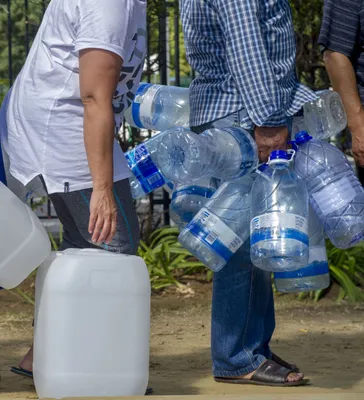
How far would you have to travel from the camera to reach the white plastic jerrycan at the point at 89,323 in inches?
151

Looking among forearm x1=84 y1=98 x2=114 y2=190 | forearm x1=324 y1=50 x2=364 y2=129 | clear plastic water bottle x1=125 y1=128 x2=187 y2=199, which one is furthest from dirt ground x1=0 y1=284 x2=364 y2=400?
forearm x1=324 y1=50 x2=364 y2=129

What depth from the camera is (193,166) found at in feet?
14.0

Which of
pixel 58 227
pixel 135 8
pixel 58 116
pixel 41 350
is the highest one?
pixel 135 8

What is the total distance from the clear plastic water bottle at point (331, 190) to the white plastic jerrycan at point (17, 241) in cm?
116

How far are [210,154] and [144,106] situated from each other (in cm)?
72

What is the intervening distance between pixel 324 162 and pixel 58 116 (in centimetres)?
118

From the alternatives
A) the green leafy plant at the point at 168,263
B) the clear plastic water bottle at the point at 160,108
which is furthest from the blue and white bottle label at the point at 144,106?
the green leafy plant at the point at 168,263

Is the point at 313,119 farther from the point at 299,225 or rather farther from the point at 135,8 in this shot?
the point at 135,8

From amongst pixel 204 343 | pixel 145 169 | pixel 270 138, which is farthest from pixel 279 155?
pixel 204 343

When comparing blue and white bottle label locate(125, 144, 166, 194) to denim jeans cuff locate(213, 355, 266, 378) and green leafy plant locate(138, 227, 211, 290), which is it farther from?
green leafy plant locate(138, 227, 211, 290)

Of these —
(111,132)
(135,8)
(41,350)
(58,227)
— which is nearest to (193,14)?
(135,8)

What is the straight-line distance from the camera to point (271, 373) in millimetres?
4680

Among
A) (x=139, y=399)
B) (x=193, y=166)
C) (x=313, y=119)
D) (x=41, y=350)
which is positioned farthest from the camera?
(x=313, y=119)

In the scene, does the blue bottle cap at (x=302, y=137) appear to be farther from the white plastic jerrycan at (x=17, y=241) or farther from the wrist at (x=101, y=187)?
the white plastic jerrycan at (x=17, y=241)
